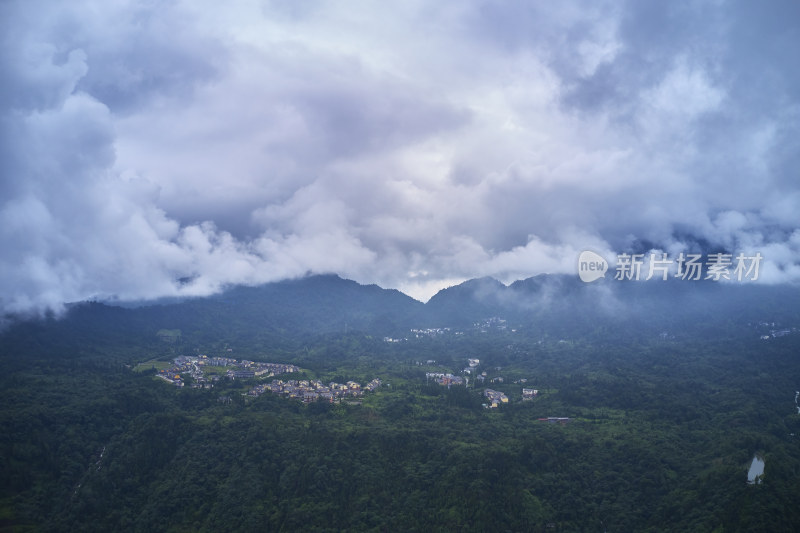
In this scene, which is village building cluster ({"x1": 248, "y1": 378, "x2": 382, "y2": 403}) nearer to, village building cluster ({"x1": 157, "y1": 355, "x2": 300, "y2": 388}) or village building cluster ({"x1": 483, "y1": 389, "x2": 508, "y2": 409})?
village building cluster ({"x1": 157, "y1": 355, "x2": 300, "y2": 388})

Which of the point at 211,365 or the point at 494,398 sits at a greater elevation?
the point at 211,365

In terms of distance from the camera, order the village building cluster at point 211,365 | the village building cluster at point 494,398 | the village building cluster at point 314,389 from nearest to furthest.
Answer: the village building cluster at point 314,389 < the village building cluster at point 494,398 < the village building cluster at point 211,365

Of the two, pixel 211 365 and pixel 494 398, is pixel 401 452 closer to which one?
pixel 494 398

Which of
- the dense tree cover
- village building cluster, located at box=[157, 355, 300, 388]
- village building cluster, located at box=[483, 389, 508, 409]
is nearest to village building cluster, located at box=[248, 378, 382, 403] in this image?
the dense tree cover

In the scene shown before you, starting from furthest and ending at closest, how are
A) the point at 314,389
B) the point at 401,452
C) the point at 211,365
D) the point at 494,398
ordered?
the point at 211,365 < the point at 494,398 < the point at 314,389 < the point at 401,452

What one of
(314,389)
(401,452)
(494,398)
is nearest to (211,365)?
(314,389)

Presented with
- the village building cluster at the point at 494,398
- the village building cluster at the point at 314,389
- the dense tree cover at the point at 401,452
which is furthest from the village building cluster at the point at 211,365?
the village building cluster at the point at 494,398

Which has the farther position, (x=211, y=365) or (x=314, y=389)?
(x=211, y=365)

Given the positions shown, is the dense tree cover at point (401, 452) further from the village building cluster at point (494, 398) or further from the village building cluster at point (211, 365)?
the village building cluster at point (211, 365)
